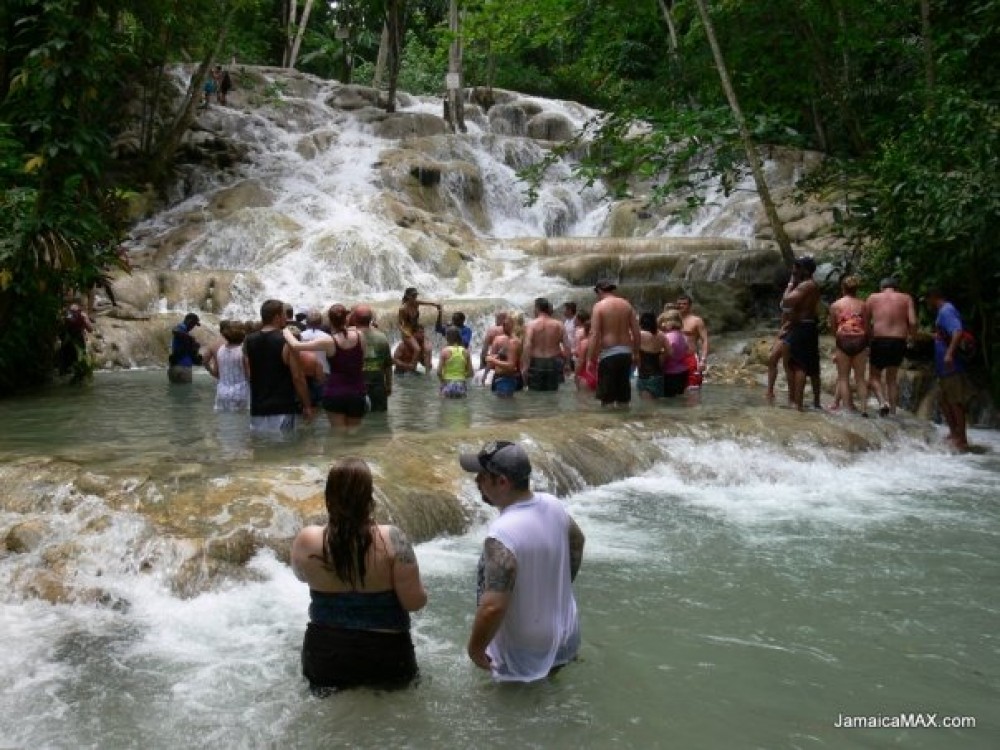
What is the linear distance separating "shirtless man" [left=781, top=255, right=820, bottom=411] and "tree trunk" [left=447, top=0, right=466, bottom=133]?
20.0 meters

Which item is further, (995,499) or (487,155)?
(487,155)

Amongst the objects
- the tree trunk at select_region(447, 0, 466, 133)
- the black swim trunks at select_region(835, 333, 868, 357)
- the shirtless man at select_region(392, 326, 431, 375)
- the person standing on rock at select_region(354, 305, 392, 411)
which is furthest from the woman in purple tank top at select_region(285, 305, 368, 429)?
the tree trunk at select_region(447, 0, 466, 133)

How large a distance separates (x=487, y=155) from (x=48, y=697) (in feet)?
86.2

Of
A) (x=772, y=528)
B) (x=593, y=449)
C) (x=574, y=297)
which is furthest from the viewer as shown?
(x=574, y=297)

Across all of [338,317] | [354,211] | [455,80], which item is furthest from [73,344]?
[455,80]

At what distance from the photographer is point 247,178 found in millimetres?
26578

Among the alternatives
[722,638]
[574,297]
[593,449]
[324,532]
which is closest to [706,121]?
[574,297]

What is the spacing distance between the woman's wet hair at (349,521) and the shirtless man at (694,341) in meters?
9.19

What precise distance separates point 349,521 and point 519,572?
0.69 meters

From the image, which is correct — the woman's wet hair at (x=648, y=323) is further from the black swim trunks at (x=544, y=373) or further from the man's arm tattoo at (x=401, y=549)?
the man's arm tattoo at (x=401, y=549)

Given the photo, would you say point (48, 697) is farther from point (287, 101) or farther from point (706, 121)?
point (287, 101)

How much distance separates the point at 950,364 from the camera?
33.9ft

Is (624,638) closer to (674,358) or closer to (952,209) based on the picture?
(674,358)

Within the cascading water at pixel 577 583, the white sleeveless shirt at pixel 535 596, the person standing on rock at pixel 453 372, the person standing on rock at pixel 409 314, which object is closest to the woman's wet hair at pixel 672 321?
the cascading water at pixel 577 583
